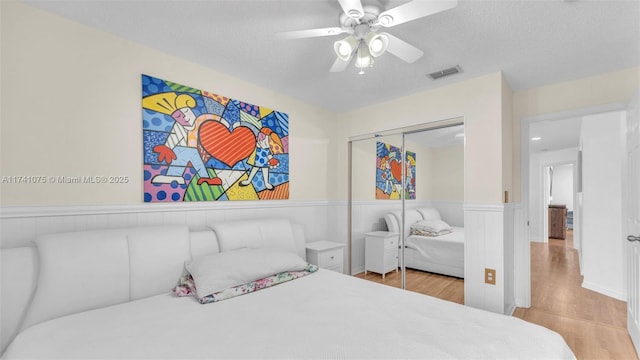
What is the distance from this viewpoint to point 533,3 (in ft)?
5.57

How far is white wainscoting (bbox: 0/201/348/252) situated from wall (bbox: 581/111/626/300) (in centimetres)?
358

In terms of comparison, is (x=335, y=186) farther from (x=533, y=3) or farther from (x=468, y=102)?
(x=533, y=3)

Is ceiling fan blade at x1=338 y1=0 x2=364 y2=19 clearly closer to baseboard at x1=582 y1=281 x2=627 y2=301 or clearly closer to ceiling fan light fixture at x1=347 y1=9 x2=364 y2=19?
ceiling fan light fixture at x1=347 y1=9 x2=364 y2=19

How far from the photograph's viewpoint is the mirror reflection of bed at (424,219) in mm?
3002

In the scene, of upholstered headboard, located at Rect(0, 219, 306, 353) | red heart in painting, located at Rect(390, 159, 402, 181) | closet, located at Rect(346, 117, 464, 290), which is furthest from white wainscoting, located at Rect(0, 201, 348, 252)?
red heart in painting, located at Rect(390, 159, 402, 181)

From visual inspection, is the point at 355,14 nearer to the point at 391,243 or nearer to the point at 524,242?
the point at 391,243

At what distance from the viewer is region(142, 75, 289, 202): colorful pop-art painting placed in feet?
7.40

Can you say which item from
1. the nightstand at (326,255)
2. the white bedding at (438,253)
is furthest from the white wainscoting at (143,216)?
the white bedding at (438,253)

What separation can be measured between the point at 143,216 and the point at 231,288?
97 centimetres

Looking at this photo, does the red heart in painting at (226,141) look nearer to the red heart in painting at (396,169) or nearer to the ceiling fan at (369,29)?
the ceiling fan at (369,29)

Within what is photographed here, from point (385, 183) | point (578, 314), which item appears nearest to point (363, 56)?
point (385, 183)

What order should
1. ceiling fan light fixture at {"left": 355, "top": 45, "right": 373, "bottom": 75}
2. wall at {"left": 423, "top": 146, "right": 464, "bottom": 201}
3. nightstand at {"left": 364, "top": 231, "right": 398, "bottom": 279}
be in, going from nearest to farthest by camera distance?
ceiling fan light fixture at {"left": 355, "top": 45, "right": 373, "bottom": 75} → wall at {"left": 423, "top": 146, "right": 464, "bottom": 201} → nightstand at {"left": 364, "top": 231, "right": 398, "bottom": 279}

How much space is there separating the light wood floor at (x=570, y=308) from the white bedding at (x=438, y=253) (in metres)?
0.10

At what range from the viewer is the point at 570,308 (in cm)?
296
